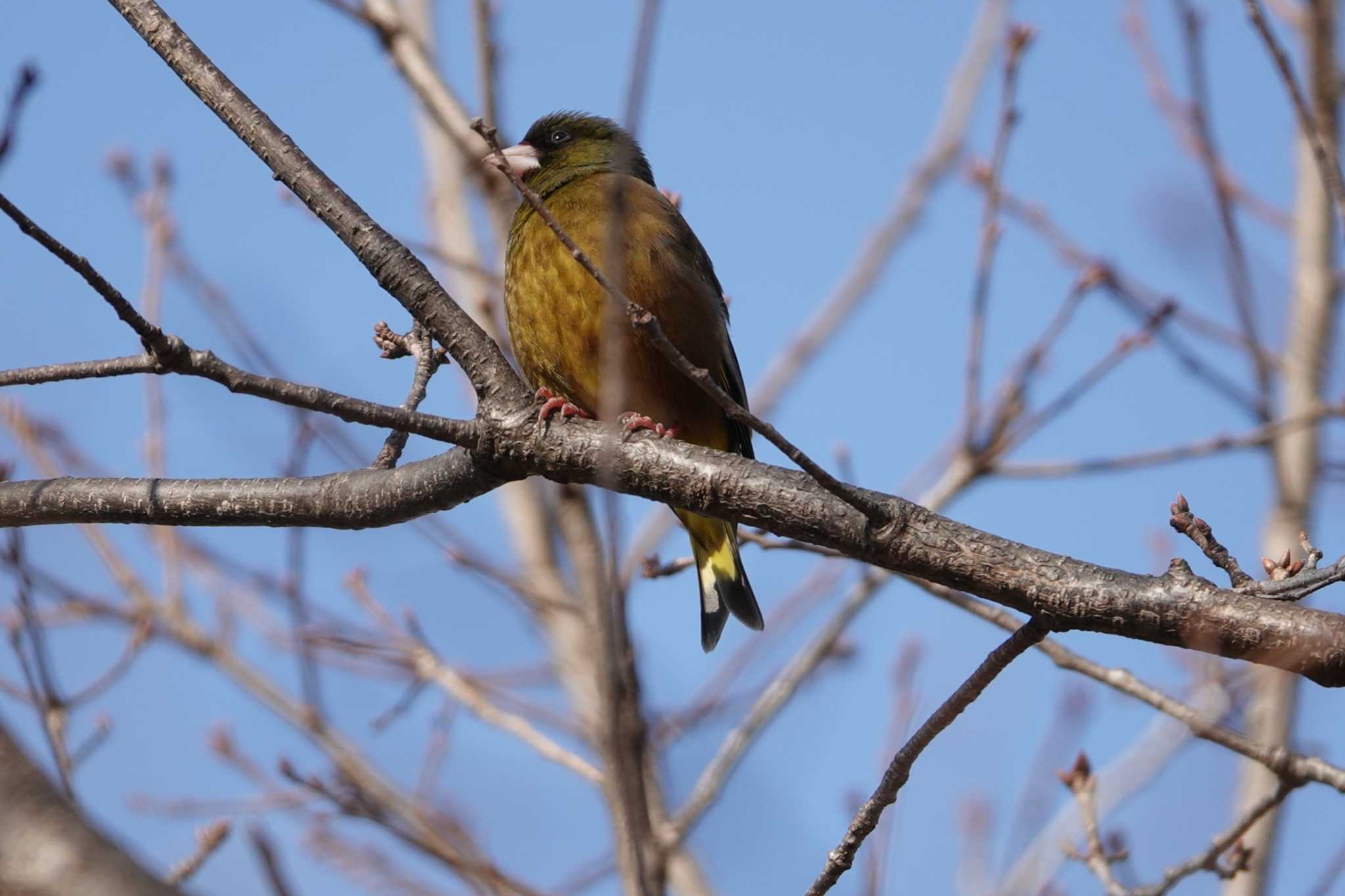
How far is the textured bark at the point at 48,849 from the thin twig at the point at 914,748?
1.46m

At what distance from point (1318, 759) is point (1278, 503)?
276 centimetres

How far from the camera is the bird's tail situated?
16.2 feet

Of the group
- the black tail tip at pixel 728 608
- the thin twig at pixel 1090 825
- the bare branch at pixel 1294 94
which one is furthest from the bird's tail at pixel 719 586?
the bare branch at pixel 1294 94

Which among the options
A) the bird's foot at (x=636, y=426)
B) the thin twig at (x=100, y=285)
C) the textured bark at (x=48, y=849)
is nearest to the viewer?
the textured bark at (x=48, y=849)

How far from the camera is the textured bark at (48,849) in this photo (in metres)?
1.12

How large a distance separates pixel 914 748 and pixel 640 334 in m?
2.22

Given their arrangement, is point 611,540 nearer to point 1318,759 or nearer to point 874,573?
point 1318,759

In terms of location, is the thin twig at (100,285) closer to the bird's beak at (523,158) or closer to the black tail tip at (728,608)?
the black tail tip at (728,608)

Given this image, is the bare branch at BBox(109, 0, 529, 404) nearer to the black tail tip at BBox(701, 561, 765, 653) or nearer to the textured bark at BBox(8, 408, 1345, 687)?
the textured bark at BBox(8, 408, 1345, 687)

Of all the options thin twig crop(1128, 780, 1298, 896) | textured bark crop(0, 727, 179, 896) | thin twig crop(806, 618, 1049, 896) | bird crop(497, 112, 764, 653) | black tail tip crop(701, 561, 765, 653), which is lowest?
textured bark crop(0, 727, 179, 896)

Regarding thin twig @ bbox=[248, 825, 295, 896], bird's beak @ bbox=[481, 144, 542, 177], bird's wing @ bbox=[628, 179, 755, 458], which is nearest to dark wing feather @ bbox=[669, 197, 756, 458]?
bird's wing @ bbox=[628, 179, 755, 458]

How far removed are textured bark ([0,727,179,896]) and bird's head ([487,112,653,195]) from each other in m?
4.24

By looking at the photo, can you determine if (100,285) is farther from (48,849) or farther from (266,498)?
(48,849)

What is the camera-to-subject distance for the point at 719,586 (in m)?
4.96
